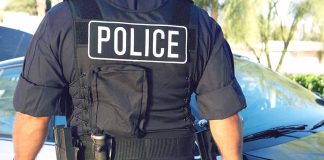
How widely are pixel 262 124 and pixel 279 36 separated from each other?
8711 mm

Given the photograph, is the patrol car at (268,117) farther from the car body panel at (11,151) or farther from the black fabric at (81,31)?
the black fabric at (81,31)

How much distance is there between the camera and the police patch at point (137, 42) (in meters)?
1.59

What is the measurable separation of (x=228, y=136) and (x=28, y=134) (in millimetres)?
645

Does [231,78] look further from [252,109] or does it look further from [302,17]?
[302,17]

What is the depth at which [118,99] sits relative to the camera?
1.59 metres

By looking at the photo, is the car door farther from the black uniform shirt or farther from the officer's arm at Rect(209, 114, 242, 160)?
the officer's arm at Rect(209, 114, 242, 160)

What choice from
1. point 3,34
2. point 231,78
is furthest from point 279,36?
point 231,78

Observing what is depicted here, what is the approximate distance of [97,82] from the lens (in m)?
1.58

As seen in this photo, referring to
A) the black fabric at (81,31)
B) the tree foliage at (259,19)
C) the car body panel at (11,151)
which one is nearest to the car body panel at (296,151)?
the car body panel at (11,151)

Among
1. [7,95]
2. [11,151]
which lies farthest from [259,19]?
[11,151]

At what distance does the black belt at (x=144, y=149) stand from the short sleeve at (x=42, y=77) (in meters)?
0.17

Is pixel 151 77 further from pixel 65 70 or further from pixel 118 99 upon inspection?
pixel 65 70

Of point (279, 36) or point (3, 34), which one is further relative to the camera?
point (279, 36)

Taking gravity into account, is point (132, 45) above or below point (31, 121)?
above
